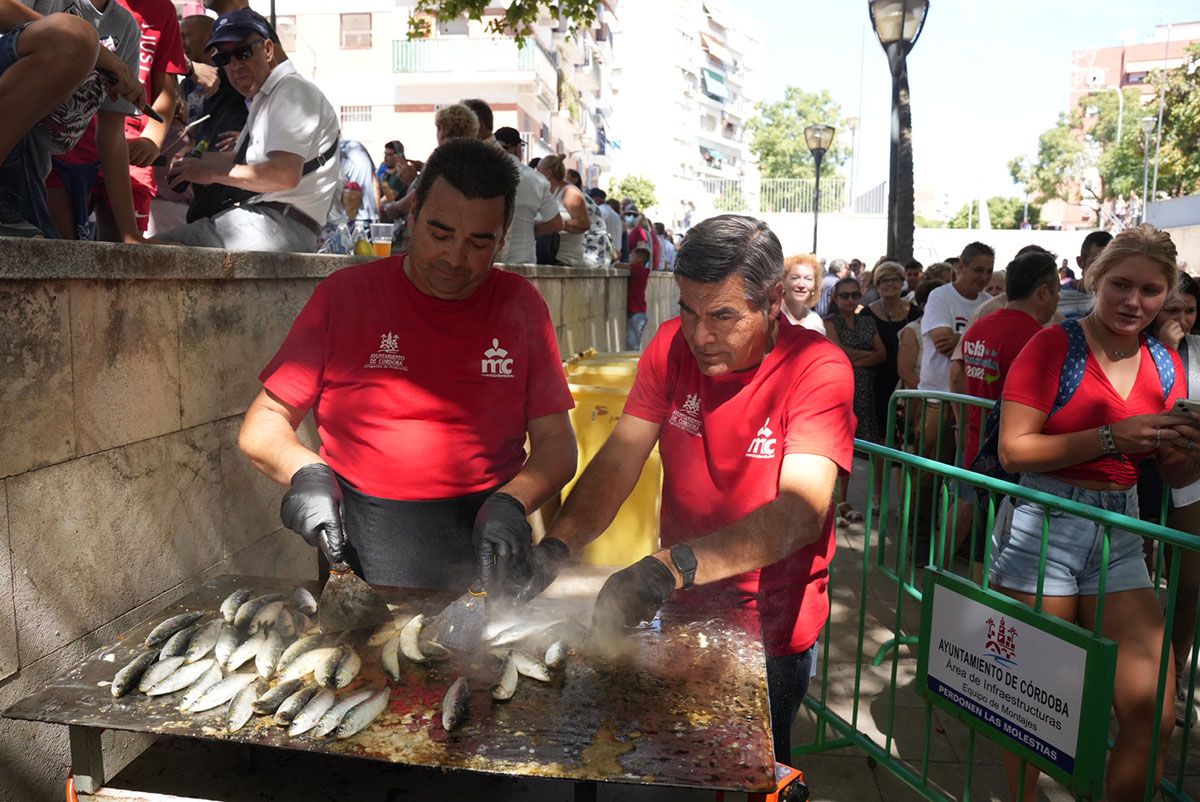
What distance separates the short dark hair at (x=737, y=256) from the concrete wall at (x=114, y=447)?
1.82 metres

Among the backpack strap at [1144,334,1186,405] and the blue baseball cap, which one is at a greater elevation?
the blue baseball cap

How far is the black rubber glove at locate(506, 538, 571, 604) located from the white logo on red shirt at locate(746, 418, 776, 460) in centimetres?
59

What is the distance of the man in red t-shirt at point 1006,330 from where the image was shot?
5133mm

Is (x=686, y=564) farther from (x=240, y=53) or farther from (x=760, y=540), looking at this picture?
(x=240, y=53)

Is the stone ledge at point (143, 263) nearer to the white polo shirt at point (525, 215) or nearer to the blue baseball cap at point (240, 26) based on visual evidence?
the blue baseball cap at point (240, 26)

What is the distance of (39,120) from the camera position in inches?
121

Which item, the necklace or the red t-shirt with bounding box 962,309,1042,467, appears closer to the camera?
the necklace

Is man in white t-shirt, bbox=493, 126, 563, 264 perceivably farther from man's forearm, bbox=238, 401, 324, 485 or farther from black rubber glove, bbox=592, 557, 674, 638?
black rubber glove, bbox=592, 557, 674, 638

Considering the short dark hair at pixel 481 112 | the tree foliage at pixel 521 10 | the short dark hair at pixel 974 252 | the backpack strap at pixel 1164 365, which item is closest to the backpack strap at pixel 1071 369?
the backpack strap at pixel 1164 365

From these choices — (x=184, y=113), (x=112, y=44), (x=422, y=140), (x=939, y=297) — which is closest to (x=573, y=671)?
(x=112, y=44)

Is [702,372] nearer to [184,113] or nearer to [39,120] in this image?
[39,120]

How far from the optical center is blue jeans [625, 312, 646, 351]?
1598cm

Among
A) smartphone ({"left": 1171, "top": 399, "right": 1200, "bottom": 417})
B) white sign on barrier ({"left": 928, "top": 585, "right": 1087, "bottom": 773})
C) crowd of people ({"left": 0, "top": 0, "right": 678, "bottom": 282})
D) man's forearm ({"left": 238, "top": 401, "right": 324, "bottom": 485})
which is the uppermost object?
crowd of people ({"left": 0, "top": 0, "right": 678, "bottom": 282})

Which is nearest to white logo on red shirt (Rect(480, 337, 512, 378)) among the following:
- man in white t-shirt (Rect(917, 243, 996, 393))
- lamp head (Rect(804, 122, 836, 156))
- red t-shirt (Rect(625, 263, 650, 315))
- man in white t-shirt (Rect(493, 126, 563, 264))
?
man in white t-shirt (Rect(917, 243, 996, 393))
